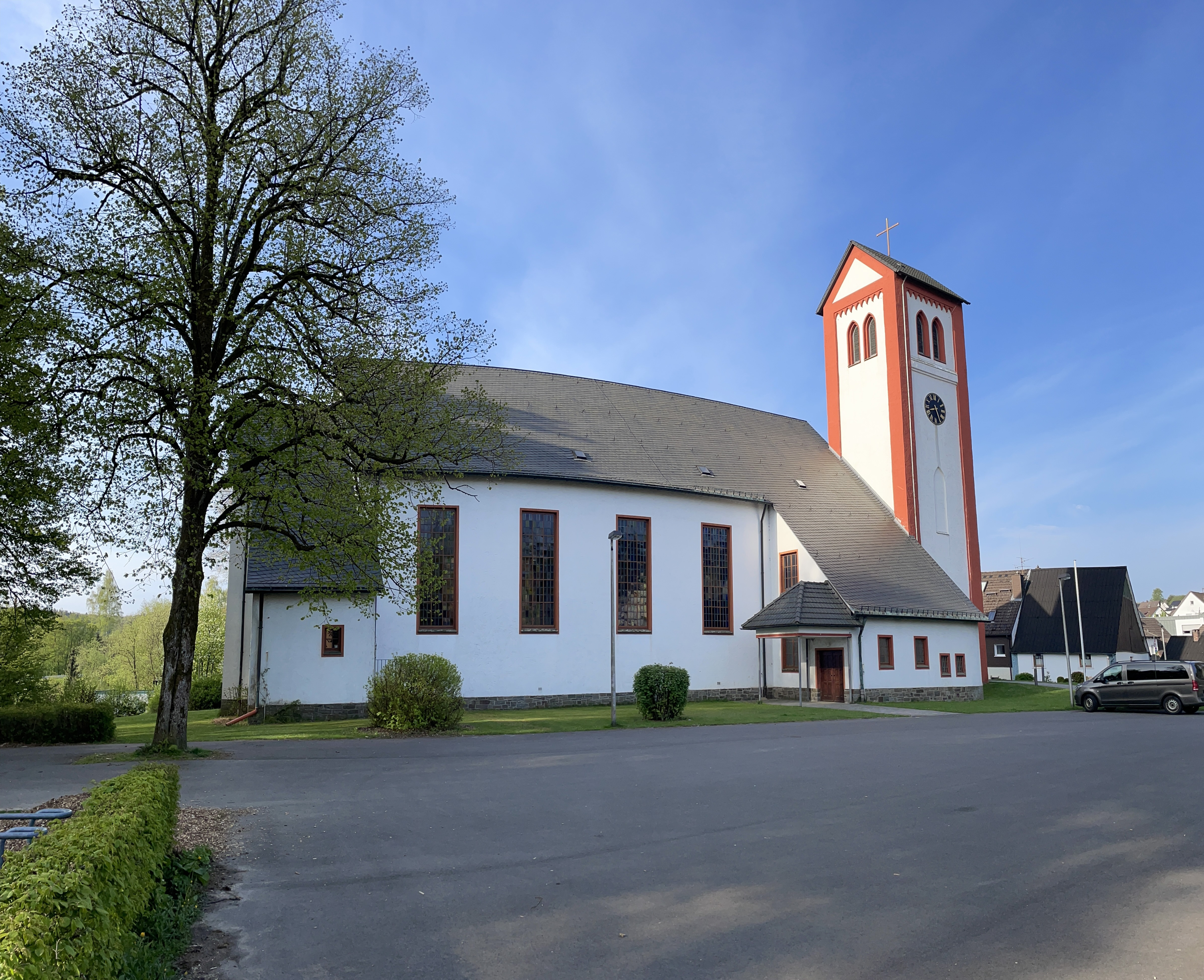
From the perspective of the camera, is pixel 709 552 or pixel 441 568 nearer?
pixel 441 568

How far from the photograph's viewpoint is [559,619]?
2839 centimetres

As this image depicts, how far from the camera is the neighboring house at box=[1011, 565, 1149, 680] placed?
58719 millimetres

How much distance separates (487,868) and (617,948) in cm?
227

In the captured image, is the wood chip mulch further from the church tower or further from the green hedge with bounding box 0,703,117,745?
the church tower

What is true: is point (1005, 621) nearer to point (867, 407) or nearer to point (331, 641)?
point (867, 407)

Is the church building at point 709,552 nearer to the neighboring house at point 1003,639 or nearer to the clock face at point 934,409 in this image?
the clock face at point 934,409

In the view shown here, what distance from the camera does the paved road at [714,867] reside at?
210 inches

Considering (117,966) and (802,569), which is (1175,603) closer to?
(802,569)

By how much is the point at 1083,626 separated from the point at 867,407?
100 feet

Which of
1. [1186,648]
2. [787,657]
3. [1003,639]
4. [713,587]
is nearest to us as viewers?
[713,587]

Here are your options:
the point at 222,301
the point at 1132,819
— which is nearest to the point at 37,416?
the point at 222,301

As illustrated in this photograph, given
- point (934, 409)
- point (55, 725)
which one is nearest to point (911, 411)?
point (934, 409)

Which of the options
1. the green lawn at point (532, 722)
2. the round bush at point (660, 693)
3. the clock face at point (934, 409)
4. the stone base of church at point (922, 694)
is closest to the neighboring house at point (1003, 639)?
the clock face at point (934, 409)

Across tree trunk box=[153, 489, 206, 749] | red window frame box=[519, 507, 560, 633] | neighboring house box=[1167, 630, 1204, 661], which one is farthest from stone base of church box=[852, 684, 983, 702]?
neighboring house box=[1167, 630, 1204, 661]
